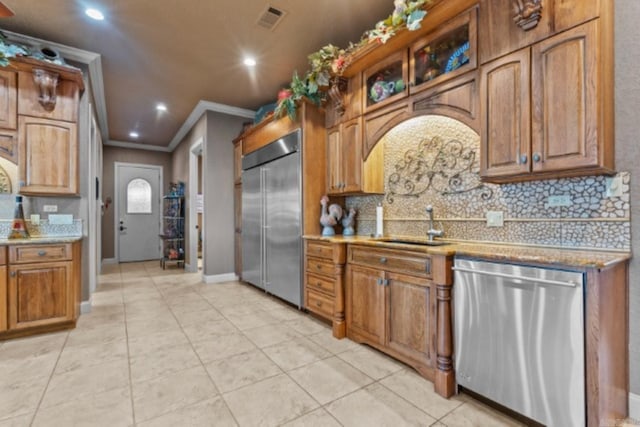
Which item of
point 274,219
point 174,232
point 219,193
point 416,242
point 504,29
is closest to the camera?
point 504,29

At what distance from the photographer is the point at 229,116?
524 centimetres

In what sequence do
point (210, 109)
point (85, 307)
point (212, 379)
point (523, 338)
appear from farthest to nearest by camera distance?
point (210, 109) → point (85, 307) → point (212, 379) → point (523, 338)

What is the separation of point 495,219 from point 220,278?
4.30 m

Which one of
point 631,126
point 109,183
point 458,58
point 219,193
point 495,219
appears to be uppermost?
point 458,58

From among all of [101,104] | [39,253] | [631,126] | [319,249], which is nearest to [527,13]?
[631,126]

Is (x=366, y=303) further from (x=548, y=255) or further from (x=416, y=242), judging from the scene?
(x=548, y=255)

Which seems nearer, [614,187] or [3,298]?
[614,187]

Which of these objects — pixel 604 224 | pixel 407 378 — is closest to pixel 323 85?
pixel 604 224

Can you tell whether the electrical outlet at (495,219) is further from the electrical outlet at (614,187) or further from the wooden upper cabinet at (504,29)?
the wooden upper cabinet at (504,29)

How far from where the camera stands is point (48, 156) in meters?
3.11

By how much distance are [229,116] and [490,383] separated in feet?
16.8

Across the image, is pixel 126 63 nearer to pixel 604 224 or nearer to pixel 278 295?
pixel 278 295

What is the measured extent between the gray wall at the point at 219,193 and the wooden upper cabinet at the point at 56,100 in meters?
1.97

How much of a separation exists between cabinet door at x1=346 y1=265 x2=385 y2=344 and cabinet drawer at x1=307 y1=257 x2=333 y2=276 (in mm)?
297
